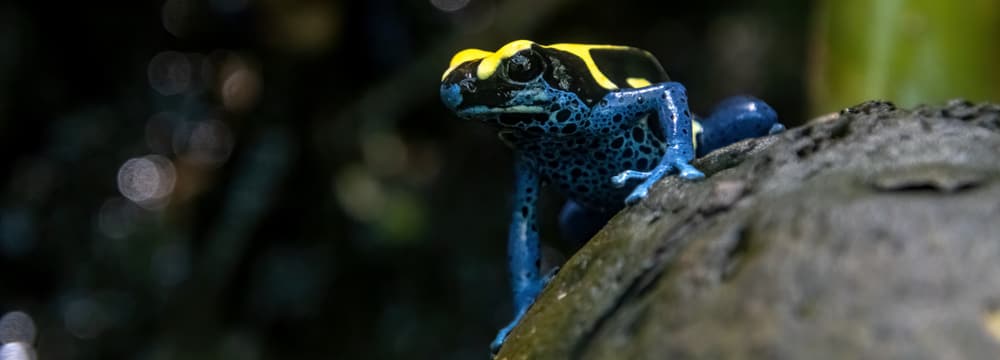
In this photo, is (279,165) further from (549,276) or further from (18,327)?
(549,276)

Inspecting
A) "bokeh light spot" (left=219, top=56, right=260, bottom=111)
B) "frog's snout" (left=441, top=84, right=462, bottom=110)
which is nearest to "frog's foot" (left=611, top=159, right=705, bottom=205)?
"frog's snout" (left=441, top=84, right=462, bottom=110)

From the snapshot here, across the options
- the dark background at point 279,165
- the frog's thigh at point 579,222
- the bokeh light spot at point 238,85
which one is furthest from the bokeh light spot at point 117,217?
the frog's thigh at point 579,222

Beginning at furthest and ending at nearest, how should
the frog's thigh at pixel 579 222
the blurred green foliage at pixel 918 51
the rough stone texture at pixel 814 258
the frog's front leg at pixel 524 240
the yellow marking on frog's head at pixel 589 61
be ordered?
the blurred green foliage at pixel 918 51, the frog's thigh at pixel 579 222, the frog's front leg at pixel 524 240, the yellow marking on frog's head at pixel 589 61, the rough stone texture at pixel 814 258

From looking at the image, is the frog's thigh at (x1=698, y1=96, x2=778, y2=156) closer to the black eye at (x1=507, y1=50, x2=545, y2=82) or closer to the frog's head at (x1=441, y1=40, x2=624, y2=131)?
the frog's head at (x1=441, y1=40, x2=624, y2=131)

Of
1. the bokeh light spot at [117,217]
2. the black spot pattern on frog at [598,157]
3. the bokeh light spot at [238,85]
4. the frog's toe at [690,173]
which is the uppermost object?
the frog's toe at [690,173]

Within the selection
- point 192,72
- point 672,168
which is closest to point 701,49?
point 192,72

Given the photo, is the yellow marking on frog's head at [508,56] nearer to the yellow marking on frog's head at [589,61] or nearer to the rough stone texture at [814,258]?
the yellow marking on frog's head at [589,61]

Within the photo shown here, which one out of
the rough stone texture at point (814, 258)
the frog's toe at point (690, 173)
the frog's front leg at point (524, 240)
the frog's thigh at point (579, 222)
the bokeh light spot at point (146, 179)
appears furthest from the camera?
the bokeh light spot at point (146, 179)
